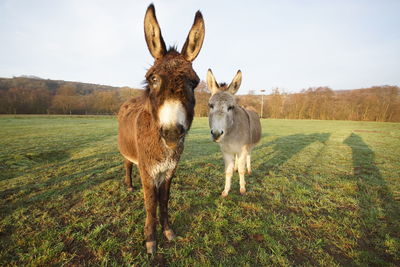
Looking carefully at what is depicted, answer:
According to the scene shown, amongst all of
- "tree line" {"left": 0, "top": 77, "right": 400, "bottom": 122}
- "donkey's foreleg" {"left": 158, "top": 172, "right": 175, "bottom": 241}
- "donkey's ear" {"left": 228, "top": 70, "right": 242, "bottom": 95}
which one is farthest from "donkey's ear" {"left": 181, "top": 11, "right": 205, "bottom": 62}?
"tree line" {"left": 0, "top": 77, "right": 400, "bottom": 122}

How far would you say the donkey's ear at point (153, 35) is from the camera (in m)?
2.05

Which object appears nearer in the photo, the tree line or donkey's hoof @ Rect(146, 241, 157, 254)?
donkey's hoof @ Rect(146, 241, 157, 254)

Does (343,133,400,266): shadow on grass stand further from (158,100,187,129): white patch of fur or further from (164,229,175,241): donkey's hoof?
(158,100,187,129): white patch of fur

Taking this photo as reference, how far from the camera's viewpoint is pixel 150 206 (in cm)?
254

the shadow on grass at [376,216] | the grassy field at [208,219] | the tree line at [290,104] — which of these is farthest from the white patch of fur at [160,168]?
the tree line at [290,104]

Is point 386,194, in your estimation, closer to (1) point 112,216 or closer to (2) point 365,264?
(2) point 365,264

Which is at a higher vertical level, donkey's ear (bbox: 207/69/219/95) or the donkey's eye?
donkey's ear (bbox: 207/69/219/95)

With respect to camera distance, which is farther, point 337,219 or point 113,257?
point 337,219

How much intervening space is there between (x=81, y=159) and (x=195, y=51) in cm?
789

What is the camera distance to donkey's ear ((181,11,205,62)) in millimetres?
2105

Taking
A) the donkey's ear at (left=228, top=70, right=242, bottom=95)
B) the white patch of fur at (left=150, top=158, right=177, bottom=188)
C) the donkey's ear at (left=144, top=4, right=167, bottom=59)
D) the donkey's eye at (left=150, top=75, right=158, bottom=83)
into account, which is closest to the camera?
the donkey's eye at (left=150, top=75, right=158, bottom=83)

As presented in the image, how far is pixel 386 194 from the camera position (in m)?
4.52

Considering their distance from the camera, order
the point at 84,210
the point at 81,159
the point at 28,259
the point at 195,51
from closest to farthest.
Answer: the point at 195,51 < the point at 28,259 < the point at 84,210 < the point at 81,159

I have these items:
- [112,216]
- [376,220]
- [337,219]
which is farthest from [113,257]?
[376,220]
